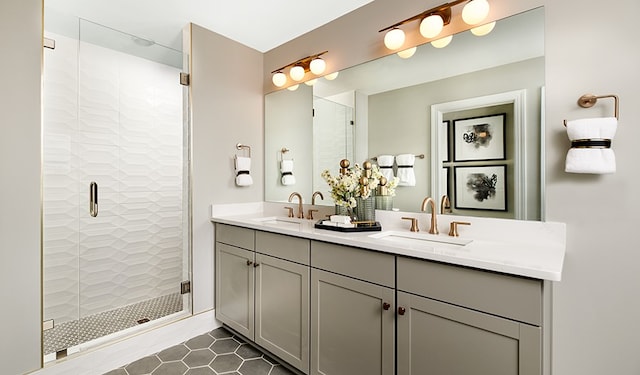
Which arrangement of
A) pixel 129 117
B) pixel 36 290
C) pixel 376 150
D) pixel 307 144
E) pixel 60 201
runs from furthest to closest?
pixel 307 144
pixel 129 117
pixel 376 150
pixel 60 201
pixel 36 290

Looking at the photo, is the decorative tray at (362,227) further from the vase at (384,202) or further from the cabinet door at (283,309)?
the cabinet door at (283,309)

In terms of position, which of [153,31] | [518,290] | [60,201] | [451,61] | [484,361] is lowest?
[484,361]

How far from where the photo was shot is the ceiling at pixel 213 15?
2.07 m

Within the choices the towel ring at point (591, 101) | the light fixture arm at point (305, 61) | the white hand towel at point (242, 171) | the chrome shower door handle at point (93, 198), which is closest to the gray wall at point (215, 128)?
the white hand towel at point (242, 171)

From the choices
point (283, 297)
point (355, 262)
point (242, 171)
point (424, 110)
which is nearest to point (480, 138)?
point (424, 110)

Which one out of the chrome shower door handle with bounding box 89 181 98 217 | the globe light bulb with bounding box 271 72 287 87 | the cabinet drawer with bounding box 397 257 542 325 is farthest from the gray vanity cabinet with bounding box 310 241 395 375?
the globe light bulb with bounding box 271 72 287 87

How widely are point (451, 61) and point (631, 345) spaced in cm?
156

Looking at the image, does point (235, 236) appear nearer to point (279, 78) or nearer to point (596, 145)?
point (279, 78)

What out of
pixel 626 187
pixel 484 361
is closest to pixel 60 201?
pixel 484 361

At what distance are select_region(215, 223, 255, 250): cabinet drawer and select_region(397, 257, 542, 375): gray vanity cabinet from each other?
118cm

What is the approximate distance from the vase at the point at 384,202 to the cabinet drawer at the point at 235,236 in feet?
2.98

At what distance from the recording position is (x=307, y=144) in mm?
2557

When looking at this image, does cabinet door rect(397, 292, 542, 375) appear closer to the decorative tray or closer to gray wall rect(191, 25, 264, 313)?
the decorative tray

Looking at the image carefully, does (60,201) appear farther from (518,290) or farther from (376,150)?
(518,290)
